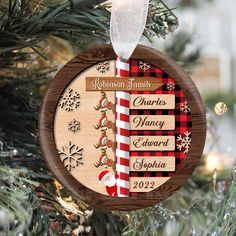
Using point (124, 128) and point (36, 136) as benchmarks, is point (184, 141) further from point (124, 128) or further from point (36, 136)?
point (36, 136)

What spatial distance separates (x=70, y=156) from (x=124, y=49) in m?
0.10

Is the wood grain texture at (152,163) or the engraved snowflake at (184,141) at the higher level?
the engraved snowflake at (184,141)

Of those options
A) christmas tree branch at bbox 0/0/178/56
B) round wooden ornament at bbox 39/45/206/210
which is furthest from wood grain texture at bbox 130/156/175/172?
christmas tree branch at bbox 0/0/178/56

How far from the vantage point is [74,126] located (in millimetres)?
525

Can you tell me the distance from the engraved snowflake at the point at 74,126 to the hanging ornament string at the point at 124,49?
0.03 meters

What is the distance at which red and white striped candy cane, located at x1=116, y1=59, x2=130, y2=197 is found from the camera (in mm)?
531

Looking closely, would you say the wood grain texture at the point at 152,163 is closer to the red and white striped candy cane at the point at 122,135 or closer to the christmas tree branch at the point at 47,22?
the red and white striped candy cane at the point at 122,135

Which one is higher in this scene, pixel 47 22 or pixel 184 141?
pixel 47 22

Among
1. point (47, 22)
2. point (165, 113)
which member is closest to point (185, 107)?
point (165, 113)

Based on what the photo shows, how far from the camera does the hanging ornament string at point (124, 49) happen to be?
519mm

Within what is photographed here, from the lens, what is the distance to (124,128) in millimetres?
535

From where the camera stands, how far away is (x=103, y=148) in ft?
1.75

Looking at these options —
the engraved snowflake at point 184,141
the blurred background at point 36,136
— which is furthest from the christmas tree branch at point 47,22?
the engraved snowflake at point 184,141

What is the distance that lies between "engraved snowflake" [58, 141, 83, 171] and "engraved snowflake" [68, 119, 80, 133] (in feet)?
0.04
